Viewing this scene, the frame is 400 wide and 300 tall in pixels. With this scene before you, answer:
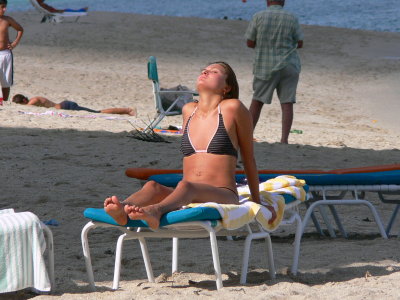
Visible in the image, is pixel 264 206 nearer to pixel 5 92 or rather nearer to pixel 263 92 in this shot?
pixel 263 92

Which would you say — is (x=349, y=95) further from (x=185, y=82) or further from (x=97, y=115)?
(x=97, y=115)

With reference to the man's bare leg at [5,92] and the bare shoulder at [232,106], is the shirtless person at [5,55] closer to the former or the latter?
the man's bare leg at [5,92]

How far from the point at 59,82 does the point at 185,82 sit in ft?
7.49

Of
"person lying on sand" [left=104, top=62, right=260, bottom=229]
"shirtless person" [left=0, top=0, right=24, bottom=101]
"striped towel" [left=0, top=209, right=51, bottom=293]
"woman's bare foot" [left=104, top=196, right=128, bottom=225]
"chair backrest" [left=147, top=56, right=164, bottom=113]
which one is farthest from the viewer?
"shirtless person" [left=0, top=0, right=24, bottom=101]

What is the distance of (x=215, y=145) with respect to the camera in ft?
12.7

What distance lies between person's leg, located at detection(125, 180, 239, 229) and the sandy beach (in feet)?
1.04

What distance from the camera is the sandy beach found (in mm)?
3898

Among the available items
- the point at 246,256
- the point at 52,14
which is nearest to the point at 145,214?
the point at 246,256

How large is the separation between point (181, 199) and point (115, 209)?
1.16ft

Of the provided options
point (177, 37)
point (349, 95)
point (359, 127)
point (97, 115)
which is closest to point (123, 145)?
point (97, 115)

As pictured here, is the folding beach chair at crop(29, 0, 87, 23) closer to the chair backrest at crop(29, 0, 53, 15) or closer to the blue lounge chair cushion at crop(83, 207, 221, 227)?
the chair backrest at crop(29, 0, 53, 15)

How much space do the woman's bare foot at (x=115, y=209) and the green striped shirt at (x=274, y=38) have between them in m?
5.19

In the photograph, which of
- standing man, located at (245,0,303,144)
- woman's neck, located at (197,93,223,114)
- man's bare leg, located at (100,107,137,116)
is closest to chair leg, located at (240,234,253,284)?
woman's neck, located at (197,93,223,114)

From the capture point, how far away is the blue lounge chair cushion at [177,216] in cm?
333
